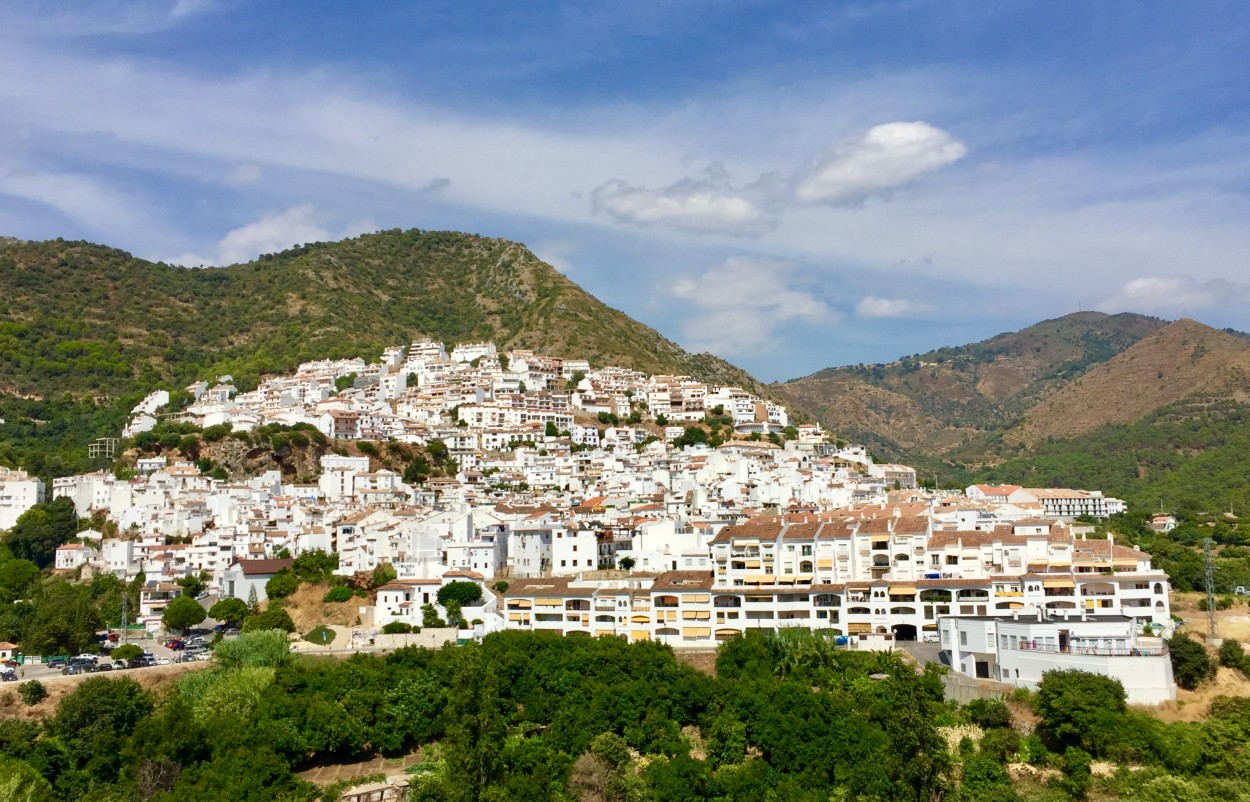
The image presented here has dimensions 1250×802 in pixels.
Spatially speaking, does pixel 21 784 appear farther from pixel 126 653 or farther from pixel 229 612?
pixel 229 612

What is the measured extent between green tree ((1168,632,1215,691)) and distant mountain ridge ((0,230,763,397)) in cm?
6734

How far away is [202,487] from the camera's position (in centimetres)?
6134

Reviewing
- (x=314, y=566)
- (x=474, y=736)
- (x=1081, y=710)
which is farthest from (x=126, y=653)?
(x=1081, y=710)

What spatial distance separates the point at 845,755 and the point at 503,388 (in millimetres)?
55085

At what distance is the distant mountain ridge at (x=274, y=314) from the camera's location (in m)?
93.3

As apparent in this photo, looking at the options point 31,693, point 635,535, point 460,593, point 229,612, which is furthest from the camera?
point 635,535

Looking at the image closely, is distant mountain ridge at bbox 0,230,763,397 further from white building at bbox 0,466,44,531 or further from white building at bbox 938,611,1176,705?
white building at bbox 938,611,1176,705

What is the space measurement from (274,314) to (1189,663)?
93.1 metres

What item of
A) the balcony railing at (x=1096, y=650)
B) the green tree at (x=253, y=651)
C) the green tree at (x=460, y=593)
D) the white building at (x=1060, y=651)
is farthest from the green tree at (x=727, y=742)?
the green tree at (x=253, y=651)

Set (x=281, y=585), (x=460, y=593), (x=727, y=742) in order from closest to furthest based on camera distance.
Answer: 1. (x=727, y=742)
2. (x=460, y=593)
3. (x=281, y=585)

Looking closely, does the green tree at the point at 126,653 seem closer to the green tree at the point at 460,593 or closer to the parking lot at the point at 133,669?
the parking lot at the point at 133,669

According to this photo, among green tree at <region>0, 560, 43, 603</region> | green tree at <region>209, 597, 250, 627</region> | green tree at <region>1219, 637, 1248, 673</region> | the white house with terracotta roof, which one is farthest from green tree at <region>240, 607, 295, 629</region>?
green tree at <region>1219, 637, 1248, 673</region>

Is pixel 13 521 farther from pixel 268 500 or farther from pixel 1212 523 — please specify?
pixel 1212 523

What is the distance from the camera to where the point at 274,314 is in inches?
4363
